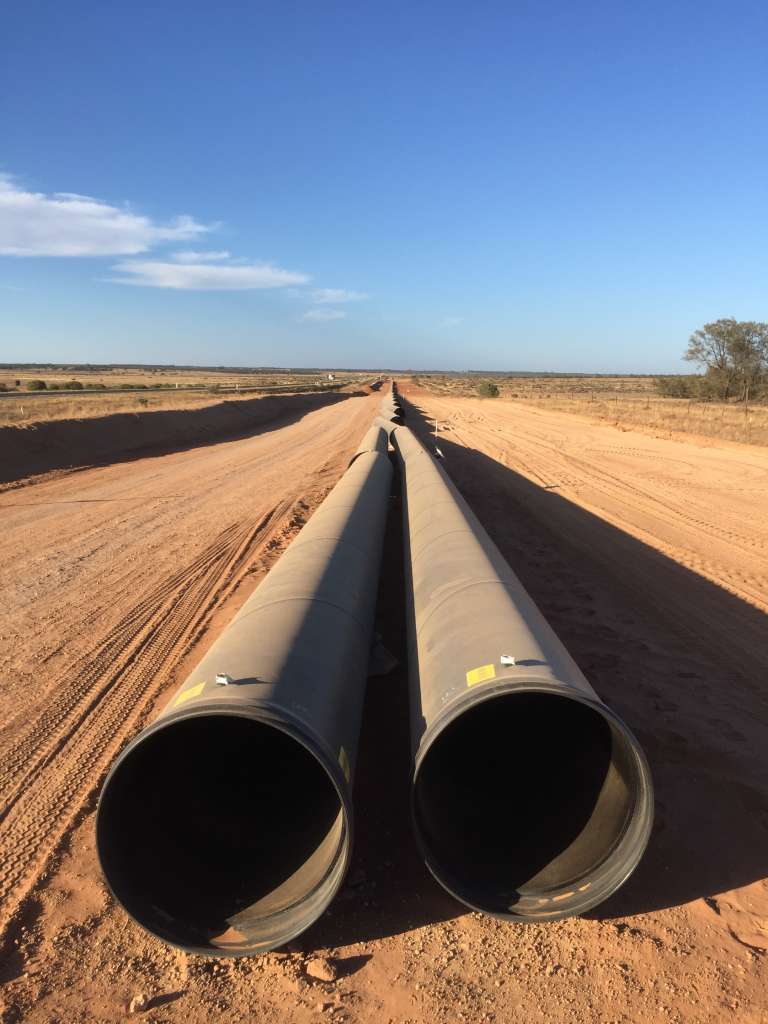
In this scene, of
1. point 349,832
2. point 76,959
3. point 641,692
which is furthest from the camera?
point 641,692

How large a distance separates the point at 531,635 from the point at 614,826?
1.19m

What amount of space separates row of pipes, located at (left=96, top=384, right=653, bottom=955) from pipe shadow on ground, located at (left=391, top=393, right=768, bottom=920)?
2.22ft

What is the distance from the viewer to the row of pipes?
10.7ft

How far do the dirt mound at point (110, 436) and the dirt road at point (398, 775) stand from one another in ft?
26.5

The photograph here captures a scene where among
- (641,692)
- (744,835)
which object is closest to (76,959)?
(744,835)

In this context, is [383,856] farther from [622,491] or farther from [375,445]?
[622,491]

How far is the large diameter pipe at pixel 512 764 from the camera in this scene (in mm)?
3316

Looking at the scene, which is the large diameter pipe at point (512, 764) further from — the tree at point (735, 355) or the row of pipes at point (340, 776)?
the tree at point (735, 355)

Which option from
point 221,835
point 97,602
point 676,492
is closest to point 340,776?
point 221,835

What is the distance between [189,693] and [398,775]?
7.60 feet

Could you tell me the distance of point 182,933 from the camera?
3.29 m

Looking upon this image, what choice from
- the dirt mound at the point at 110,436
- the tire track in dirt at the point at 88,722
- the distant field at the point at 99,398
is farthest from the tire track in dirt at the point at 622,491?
the distant field at the point at 99,398

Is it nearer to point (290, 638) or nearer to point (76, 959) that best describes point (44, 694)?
point (76, 959)

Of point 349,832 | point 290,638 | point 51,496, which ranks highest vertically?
point 290,638
